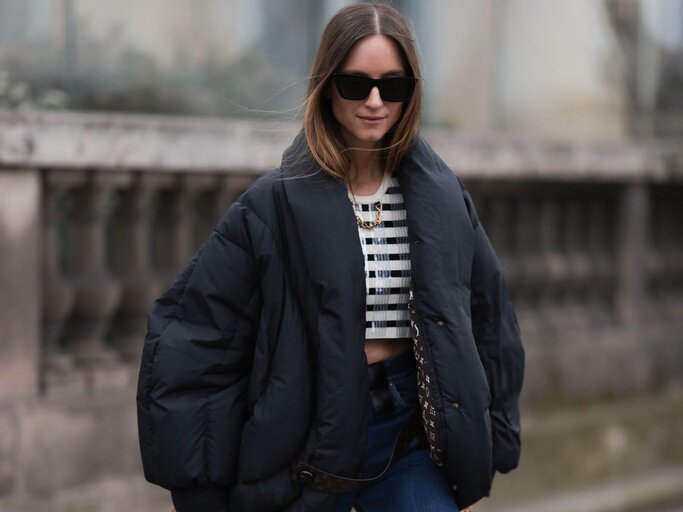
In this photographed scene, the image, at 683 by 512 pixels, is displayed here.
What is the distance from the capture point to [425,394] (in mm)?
3207

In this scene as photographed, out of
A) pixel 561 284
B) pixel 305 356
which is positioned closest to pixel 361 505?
pixel 305 356

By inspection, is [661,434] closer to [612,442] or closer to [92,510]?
[612,442]

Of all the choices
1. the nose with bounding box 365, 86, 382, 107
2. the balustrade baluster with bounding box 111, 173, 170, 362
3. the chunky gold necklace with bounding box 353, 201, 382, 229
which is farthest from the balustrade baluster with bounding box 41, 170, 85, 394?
the nose with bounding box 365, 86, 382, 107

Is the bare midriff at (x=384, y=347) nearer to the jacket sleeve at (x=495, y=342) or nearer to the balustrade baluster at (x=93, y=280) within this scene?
the jacket sleeve at (x=495, y=342)

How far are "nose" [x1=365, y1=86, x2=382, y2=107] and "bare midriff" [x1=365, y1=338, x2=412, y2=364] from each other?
1.80ft

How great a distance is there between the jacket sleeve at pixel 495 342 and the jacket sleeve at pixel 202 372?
0.56m

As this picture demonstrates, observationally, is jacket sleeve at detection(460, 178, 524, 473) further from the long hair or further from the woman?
the long hair

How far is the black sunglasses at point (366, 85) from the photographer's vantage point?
3.18 metres

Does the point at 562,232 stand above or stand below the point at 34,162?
below

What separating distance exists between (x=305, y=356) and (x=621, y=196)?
448 cm

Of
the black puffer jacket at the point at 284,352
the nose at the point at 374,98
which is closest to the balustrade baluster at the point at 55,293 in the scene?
the black puffer jacket at the point at 284,352

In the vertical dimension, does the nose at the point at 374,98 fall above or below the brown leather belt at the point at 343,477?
above

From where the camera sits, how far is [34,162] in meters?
4.55

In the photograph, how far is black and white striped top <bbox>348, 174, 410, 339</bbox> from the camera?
3.28 metres
